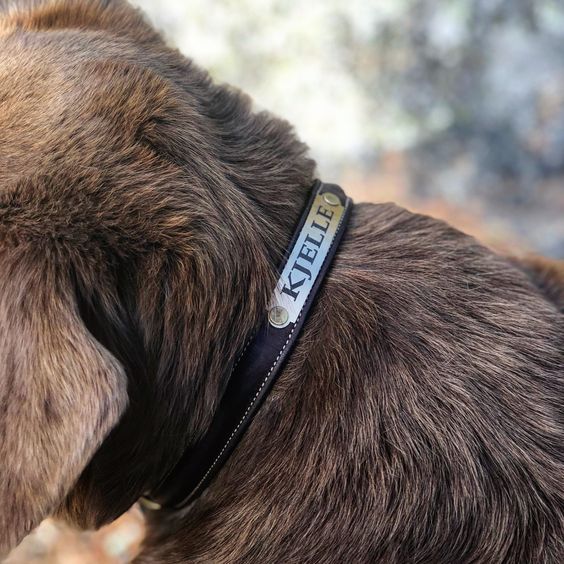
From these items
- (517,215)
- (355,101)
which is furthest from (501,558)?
(355,101)

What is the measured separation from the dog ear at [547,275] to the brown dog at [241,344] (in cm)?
43

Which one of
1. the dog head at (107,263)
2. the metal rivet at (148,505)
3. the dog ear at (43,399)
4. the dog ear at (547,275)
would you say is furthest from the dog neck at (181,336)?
the dog ear at (547,275)

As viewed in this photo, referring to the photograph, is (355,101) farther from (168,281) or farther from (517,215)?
(168,281)

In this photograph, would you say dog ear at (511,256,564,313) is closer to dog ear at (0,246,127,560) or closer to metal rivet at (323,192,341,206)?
metal rivet at (323,192,341,206)

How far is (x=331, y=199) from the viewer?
1725 millimetres

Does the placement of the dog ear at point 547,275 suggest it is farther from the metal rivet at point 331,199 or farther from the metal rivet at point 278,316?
the metal rivet at point 278,316

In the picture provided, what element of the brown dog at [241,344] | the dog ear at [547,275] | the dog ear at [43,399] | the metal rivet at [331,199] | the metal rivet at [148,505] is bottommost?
the metal rivet at [148,505]

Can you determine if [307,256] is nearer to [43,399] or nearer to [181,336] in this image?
[181,336]

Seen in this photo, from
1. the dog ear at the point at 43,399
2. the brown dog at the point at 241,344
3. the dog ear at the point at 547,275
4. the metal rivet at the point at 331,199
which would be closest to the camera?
the dog ear at the point at 43,399

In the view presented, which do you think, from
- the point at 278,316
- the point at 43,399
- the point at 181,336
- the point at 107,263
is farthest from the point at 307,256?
the point at 43,399

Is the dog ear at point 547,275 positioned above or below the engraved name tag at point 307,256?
above

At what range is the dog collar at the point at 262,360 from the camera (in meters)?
1.52

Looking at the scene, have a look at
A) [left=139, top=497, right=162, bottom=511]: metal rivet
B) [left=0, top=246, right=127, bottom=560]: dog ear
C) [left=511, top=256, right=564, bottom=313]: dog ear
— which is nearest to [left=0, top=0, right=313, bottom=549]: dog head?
[left=0, top=246, right=127, bottom=560]: dog ear

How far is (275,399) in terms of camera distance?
152cm
